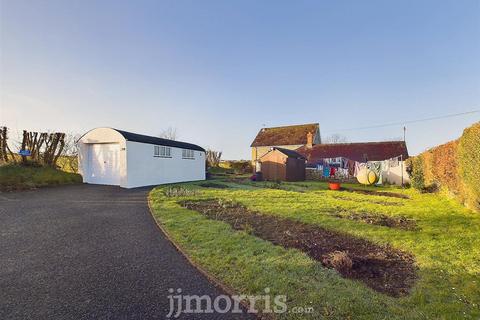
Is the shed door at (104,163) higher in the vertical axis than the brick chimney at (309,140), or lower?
lower

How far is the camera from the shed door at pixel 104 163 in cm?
1586

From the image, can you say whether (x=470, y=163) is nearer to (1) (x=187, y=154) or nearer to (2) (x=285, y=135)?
(1) (x=187, y=154)

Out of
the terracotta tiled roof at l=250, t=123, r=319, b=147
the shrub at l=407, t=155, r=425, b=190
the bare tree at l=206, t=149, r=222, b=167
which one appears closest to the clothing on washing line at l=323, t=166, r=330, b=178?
the shrub at l=407, t=155, r=425, b=190

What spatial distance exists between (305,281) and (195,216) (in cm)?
461

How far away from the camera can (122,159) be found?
15344 mm

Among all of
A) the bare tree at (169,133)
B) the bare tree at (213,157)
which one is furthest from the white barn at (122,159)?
the bare tree at (169,133)

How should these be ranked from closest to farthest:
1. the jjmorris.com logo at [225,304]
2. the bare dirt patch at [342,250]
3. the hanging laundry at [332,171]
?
1. the jjmorris.com logo at [225,304]
2. the bare dirt patch at [342,250]
3. the hanging laundry at [332,171]

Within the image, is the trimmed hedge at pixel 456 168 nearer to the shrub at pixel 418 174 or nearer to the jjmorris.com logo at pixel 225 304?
the shrub at pixel 418 174

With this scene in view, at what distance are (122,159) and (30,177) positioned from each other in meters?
5.06

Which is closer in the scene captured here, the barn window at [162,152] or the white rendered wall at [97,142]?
the white rendered wall at [97,142]

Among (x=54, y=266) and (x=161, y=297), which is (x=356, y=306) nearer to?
(x=161, y=297)

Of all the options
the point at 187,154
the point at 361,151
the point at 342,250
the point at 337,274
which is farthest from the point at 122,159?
the point at 361,151

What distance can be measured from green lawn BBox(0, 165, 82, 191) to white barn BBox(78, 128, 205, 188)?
1.37m

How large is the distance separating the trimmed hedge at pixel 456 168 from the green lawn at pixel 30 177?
2029 cm
